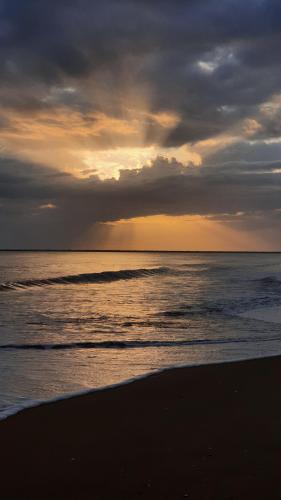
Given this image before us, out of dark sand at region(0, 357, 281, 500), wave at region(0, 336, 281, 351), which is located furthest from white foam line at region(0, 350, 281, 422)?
wave at region(0, 336, 281, 351)

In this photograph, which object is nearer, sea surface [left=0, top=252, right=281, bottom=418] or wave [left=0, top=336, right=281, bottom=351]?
sea surface [left=0, top=252, right=281, bottom=418]

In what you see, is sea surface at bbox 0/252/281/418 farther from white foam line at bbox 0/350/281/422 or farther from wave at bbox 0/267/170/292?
wave at bbox 0/267/170/292

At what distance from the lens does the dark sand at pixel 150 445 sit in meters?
4.14

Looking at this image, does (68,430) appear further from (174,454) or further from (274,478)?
(274,478)

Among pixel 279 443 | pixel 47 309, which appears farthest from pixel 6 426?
pixel 47 309

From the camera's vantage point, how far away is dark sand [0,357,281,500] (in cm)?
414

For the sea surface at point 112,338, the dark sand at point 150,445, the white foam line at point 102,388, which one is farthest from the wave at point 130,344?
the dark sand at point 150,445

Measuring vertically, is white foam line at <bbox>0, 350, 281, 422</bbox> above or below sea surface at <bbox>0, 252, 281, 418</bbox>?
above

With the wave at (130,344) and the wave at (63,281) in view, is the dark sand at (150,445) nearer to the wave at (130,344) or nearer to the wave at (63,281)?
the wave at (130,344)

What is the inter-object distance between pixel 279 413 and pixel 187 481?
7.23 feet

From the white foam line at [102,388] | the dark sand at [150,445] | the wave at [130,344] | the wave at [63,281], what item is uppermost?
the dark sand at [150,445]

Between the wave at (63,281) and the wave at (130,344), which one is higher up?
the wave at (130,344)

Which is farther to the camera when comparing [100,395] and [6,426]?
[100,395]

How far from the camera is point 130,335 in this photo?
1376 cm
